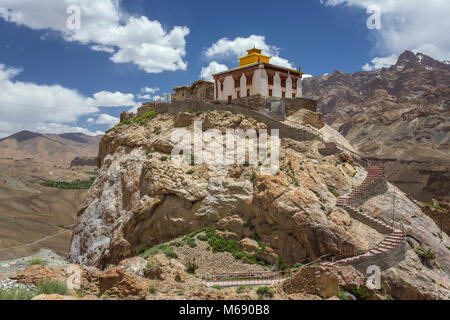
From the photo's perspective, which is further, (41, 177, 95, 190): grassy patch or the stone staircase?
(41, 177, 95, 190): grassy patch

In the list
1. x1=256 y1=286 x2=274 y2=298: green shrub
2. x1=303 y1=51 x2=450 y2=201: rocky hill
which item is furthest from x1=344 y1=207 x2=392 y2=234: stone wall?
Result: x1=303 y1=51 x2=450 y2=201: rocky hill

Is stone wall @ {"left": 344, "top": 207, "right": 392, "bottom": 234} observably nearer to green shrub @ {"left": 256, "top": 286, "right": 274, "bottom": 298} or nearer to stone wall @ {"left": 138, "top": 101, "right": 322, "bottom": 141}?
stone wall @ {"left": 138, "top": 101, "right": 322, "bottom": 141}

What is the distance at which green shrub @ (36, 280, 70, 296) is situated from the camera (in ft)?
31.3

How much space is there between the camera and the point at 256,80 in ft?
100

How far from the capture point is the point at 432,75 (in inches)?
6496

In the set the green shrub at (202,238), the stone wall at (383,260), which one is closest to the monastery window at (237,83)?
the green shrub at (202,238)

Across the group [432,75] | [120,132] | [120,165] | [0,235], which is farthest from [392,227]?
[432,75]

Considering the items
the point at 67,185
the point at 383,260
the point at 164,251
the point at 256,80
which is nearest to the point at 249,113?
the point at 256,80

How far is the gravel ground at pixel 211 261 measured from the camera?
60.3 ft

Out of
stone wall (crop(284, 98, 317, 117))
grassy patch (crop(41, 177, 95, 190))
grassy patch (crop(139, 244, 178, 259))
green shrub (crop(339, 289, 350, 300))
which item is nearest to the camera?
green shrub (crop(339, 289, 350, 300))

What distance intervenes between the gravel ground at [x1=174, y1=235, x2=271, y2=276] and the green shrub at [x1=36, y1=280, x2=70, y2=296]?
877 cm

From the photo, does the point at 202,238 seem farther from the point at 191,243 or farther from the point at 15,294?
the point at 15,294

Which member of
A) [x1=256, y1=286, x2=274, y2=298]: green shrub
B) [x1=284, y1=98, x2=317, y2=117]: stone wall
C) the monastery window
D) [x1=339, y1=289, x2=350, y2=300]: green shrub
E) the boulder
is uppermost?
the monastery window

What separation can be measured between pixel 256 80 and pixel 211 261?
56.1 feet
